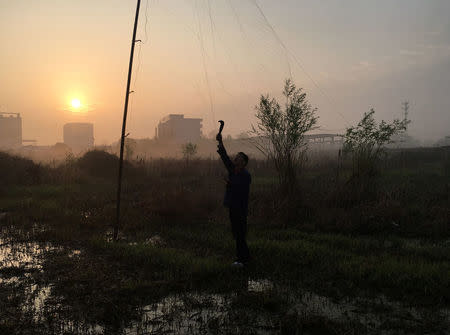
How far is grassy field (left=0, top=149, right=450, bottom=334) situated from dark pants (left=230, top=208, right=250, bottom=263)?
1.02 feet

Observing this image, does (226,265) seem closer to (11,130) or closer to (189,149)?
(189,149)

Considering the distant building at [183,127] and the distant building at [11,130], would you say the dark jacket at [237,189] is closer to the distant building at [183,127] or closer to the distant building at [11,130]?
the distant building at [183,127]

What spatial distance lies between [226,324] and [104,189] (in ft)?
53.1

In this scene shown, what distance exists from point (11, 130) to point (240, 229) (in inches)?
7903

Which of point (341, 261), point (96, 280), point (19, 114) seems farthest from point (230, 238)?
point (19, 114)

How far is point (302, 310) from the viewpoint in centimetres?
560

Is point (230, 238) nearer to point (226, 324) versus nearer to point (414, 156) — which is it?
point (226, 324)

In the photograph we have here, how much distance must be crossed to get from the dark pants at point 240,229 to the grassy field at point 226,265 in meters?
0.31

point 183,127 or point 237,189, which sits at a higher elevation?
point 183,127

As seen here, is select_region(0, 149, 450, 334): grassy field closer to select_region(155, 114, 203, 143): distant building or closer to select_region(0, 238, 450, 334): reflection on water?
select_region(0, 238, 450, 334): reflection on water

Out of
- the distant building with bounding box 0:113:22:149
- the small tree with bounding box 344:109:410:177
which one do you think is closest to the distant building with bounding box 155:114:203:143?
A: the distant building with bounding box 0:113:22:149

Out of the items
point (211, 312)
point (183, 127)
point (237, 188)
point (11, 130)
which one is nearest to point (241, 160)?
Result: point (237, 188)

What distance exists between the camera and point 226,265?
7.46 meters

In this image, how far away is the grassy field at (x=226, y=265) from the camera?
209 inches
